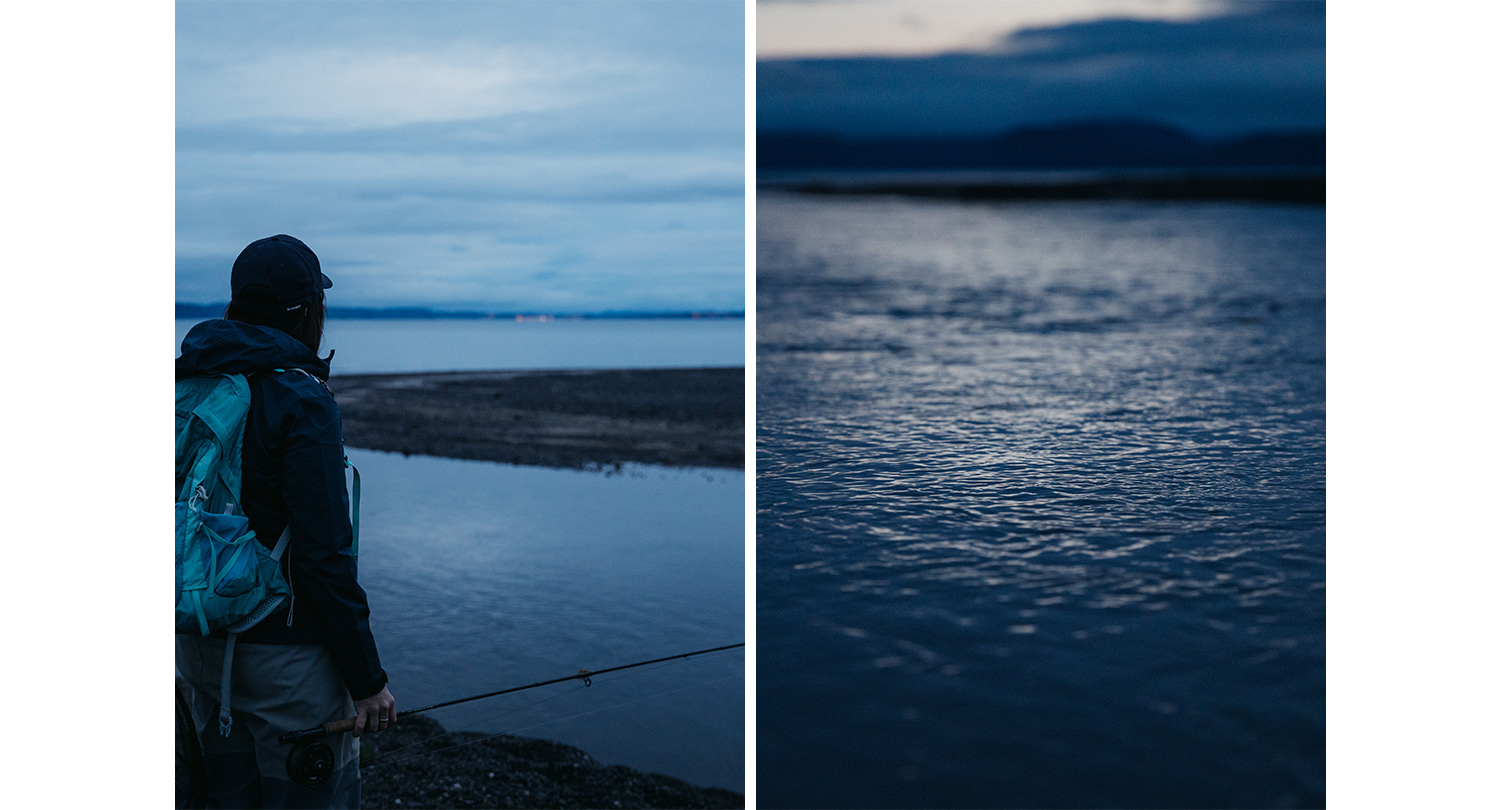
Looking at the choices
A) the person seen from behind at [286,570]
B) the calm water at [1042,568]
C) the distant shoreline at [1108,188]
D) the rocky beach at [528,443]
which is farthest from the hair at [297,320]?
the distant shoreline at [1108,188]

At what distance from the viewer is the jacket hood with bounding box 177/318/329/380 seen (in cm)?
146

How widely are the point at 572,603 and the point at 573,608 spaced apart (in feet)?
0.26

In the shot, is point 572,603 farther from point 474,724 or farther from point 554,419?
point 554,419

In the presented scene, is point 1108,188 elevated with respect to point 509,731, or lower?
elevated

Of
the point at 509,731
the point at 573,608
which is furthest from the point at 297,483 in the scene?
the point at 573,608

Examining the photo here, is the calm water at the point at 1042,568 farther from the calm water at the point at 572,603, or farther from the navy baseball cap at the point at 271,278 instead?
the navy baseball cap at the point at 271,278

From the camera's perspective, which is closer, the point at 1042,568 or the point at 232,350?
the point at 232,350

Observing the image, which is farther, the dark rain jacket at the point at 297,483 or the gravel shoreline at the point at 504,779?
the gravel shoreline at the point at 504,779

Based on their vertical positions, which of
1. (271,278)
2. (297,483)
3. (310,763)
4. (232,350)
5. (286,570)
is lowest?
(310,763)

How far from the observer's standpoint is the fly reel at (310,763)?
1535 millimetres

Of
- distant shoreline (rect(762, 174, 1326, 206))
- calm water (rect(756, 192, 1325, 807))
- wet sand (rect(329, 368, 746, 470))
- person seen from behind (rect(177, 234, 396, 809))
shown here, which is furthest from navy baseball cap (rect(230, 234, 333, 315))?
distant shoreline (rect(762, 174, 1326, 206))

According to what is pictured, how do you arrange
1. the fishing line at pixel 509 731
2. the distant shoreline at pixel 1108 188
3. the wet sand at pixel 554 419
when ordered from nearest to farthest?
the fishing line at pixel 509 731
the wet sand at pixel 554 419
the distant shoreline at pixel 1108 188

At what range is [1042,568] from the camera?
248 cm

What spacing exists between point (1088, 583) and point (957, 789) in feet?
2.84
